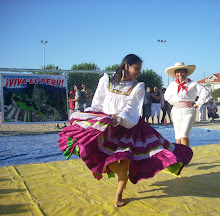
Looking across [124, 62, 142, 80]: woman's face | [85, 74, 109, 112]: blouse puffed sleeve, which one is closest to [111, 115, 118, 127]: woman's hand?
[85, 74, 109, 112]: blouse puffed sleeve

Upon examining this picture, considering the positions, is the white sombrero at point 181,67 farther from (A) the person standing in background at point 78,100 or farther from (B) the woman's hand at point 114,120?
(A) the person standing in background at point 78,100

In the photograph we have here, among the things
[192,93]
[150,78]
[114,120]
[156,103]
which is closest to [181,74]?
[192,93]

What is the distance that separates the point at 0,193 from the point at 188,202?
2.30 m

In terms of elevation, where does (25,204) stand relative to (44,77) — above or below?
below

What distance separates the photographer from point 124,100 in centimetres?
326

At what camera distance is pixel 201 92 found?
4781 mm

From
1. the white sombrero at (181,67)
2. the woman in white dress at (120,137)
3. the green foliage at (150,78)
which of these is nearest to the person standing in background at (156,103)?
the white sombrero at (181,67)

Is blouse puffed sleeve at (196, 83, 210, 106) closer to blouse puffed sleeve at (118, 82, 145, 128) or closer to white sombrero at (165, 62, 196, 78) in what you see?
white sombrero at (165, 62, 196, 78)

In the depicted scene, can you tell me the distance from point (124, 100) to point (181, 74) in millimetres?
2137

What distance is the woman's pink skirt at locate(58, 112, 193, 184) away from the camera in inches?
116

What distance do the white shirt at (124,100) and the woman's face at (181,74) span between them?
1888 millimetres

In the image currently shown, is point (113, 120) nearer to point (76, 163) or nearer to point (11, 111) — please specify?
point (76, 163)

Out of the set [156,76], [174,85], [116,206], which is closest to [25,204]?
[116,206]

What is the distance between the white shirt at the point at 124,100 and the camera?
3.14 m
